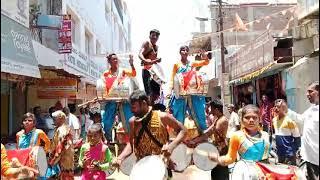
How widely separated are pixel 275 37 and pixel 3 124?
8.66 meters

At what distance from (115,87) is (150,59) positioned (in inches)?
28.0

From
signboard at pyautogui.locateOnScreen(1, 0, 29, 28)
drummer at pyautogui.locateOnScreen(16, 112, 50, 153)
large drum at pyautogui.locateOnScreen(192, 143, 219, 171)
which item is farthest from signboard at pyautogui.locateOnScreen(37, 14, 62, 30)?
large drum at pyautogui.locateOnScreen(192, 143, 219, 171)

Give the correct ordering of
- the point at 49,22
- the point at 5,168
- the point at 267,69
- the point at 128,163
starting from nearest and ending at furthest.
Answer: the point at 5,168 < the point at 128,163 < the point at 49,22 < the point at 267,69

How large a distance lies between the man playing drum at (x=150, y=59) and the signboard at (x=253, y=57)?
9.18 metres

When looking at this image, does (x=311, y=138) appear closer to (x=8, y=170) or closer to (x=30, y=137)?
(x=8, y=170)

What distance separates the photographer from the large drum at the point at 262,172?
14.8 ft

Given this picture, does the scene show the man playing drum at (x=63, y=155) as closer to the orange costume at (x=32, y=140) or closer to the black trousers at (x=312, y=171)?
the orange costume at (x=32, y=140)

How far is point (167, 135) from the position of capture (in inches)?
199

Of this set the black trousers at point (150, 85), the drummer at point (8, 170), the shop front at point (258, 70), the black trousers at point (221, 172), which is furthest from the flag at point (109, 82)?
the shop front at point (258, 70)

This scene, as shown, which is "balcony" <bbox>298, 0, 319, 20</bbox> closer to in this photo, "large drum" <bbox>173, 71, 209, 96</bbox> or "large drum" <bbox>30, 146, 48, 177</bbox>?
"large drum" <bbox>173, 71, 209, 96</bbox>

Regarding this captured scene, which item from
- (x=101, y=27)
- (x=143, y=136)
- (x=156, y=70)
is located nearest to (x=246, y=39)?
(x=101, y=27)

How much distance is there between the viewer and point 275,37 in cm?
1532

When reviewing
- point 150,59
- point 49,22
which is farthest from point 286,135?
point 49,22

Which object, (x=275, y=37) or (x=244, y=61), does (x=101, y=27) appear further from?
(x=275, y=37)
